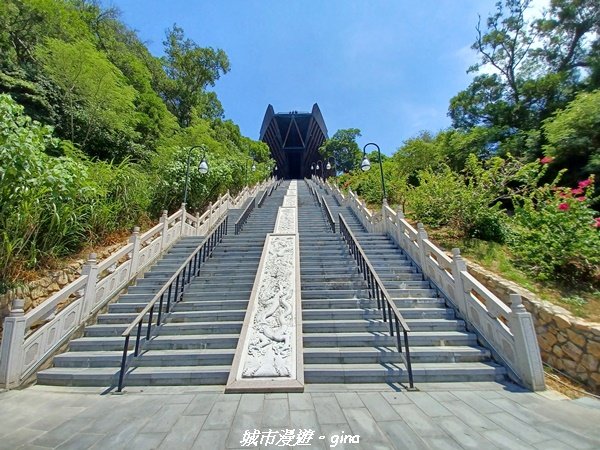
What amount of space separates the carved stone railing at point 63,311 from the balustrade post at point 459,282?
269 inches

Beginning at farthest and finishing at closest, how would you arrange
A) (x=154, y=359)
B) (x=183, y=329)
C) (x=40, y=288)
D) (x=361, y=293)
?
(x=361, y=293)
(x=40, y=288)
(x=183, y=329)
(x=154, y=359)

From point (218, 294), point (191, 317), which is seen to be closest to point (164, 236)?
point (218, 294)

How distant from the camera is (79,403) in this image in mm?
3145

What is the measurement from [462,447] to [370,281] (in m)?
3.36

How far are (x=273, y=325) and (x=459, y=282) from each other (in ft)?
11.6

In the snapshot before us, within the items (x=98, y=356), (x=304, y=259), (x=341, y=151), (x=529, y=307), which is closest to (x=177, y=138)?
(x=304, y=259)

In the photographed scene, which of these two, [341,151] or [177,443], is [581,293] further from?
[341,151]

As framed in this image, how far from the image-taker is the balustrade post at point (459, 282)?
15.6 feet

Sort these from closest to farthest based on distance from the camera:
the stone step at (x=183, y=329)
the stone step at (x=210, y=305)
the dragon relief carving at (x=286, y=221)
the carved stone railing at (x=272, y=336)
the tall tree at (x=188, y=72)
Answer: the carved stone railing at (x=272, y=336) < the stone step at (x=183, y=329) < the stone step at (x=210, y=305) < the dragon relief carving at (x=286, y=221) < the tall tree at (x=188, y=72)

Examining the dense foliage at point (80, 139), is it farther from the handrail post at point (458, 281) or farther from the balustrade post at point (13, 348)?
the handrail post at point (458, 281)

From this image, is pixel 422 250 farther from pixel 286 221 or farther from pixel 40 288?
pixel 40 288

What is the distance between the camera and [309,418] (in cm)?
277

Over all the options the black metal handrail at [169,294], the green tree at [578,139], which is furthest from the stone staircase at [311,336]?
the green tree at [578,139]

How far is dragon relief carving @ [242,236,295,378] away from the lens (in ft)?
11.9
